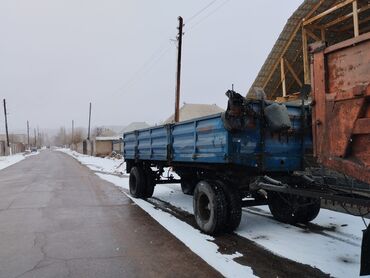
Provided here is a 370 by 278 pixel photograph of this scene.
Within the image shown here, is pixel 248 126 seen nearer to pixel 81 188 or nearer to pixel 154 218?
pixel 154 218

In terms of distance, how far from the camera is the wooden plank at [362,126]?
364 centimetres

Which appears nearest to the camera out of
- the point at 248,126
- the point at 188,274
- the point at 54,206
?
Result: the point at 188,274

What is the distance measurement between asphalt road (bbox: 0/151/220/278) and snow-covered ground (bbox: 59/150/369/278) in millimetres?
259

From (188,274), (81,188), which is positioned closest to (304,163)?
(188,274)

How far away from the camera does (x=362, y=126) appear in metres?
3.69

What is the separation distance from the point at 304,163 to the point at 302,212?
46.1 inches

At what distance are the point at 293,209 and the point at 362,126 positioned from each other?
4008mm

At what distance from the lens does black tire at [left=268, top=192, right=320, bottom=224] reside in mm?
7395

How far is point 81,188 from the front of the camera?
48.9 ft

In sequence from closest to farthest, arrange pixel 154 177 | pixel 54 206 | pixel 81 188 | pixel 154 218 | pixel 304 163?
pixel 304 163 < pixel 154 218 < pixel 54 206 < pixel 154 177 < pixel 81 188

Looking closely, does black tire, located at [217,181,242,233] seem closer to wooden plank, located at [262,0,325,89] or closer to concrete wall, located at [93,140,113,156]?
wooden plank, located at [262,0,325,89]

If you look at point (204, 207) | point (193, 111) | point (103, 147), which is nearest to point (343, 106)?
point (204, 207)

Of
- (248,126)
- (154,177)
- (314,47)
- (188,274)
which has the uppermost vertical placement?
(314,47)

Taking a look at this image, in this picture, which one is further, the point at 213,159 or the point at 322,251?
the point at 213,159
